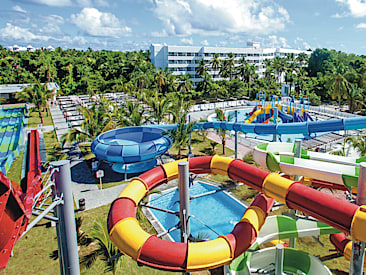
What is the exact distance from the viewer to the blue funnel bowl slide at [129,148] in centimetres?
2020

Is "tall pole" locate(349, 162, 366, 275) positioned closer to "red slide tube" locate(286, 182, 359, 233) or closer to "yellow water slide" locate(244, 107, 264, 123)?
"red slide tube" locate(286, 182, 359, 233)

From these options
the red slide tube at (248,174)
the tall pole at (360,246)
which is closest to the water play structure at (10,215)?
the red slide tube at (248,174)

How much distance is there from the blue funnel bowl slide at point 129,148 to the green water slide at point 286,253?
11434 mm

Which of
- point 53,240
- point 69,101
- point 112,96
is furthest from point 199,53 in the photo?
point 53,240

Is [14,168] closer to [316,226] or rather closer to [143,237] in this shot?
[143,237]

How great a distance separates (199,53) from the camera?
71.6 m

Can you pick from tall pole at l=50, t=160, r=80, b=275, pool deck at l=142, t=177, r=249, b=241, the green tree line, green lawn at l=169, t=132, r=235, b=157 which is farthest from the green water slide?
the green tree line

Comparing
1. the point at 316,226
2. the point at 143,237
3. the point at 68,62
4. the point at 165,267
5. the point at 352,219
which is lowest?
the point at 316,226

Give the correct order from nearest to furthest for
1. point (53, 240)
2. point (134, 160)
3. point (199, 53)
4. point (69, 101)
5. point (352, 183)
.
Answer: point (352, 183) < point (53, 240) < point (134, 160) < point (69, 101) < point (199, 53)

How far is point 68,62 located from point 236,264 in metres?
64.1

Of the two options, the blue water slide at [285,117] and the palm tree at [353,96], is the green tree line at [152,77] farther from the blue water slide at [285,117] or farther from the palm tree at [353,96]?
the blue water slide at [285,117]

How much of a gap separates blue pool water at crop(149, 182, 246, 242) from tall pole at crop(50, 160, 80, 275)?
770cm

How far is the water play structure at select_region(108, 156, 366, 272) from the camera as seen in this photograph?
6660 millimetres

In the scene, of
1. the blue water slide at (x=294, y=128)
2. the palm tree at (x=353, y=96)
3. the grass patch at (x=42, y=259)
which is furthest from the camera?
the palm tree at (x=353, y=96)
